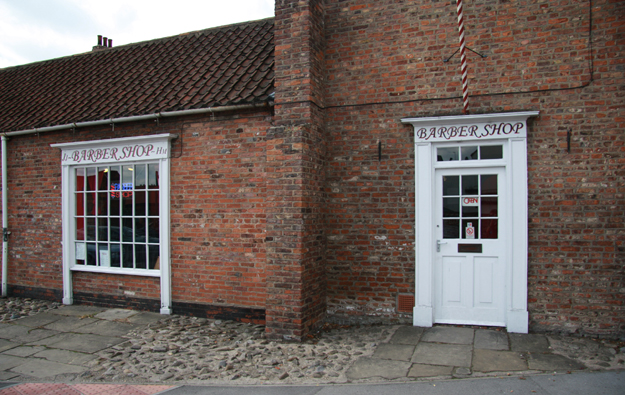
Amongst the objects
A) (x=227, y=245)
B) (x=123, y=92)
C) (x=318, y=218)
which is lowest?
(x=227, y=245)

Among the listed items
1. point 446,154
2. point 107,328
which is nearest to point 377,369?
point 446,154

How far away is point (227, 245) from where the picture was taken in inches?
261

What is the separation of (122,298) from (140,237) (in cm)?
118

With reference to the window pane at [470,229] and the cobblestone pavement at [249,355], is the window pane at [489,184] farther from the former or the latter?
the cobblestone pavement at [249,355]

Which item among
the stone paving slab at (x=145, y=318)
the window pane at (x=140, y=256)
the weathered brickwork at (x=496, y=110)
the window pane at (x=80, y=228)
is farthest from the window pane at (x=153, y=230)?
the weathered brickwork at (x=496, y=110)

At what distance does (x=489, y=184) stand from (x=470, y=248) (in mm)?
946

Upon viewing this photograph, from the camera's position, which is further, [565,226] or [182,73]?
[182,73]

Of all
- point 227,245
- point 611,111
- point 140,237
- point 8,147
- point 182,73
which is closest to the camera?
point 611,111

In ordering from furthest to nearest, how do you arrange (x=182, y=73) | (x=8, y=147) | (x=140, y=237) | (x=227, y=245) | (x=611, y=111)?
(x=8, y=147)
(x=182, y=73)
(x=140, y=237)
(x=227, y=245)
(x=611, y=111)

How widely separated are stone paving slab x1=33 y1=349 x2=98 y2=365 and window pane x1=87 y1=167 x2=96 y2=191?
3.26 meters

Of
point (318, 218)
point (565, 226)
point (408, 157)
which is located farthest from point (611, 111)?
point (318, 218)

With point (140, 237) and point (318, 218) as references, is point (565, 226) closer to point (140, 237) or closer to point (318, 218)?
point (318, 218)

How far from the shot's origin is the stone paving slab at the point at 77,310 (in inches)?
287

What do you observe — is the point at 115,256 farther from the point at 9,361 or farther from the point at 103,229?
the point at 9,361
